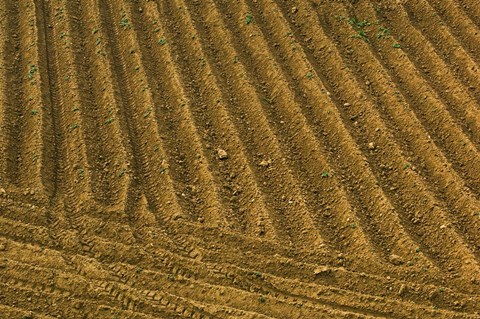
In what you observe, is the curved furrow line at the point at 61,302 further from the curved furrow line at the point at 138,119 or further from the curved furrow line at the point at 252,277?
the curved furrow line at the point at 138,119

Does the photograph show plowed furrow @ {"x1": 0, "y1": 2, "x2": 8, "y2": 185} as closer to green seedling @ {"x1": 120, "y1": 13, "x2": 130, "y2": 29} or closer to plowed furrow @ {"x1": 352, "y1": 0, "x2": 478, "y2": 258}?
green seedling @ {"x1": 120, "y1": 13, "x2": 130, "y2": 29}

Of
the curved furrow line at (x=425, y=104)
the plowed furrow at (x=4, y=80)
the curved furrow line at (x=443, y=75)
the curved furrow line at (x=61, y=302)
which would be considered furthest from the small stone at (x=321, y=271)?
the plowed furrow at (x=4, y=80)

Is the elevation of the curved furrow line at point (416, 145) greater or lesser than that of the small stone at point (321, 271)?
greater

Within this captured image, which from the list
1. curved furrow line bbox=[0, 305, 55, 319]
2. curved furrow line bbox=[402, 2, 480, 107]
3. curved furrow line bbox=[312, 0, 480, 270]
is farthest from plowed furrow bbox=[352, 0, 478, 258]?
curved furrow line bbox=[0, 305, 55, 319]

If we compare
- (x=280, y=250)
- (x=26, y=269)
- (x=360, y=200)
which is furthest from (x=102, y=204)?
(x=360, y=200)

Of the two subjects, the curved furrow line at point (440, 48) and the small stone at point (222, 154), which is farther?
the curved furrow line at point (440, 48)

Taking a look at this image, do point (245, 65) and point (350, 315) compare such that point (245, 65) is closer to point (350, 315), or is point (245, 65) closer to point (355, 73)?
point (355, 73)

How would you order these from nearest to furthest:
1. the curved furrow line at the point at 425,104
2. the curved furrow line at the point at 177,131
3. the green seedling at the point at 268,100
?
the curved furrow line at the point at 177,131
the curved furrow line at the point at 425,104
the green seedling at the point at 268,100

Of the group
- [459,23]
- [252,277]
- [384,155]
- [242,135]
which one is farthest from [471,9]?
[252,277]
